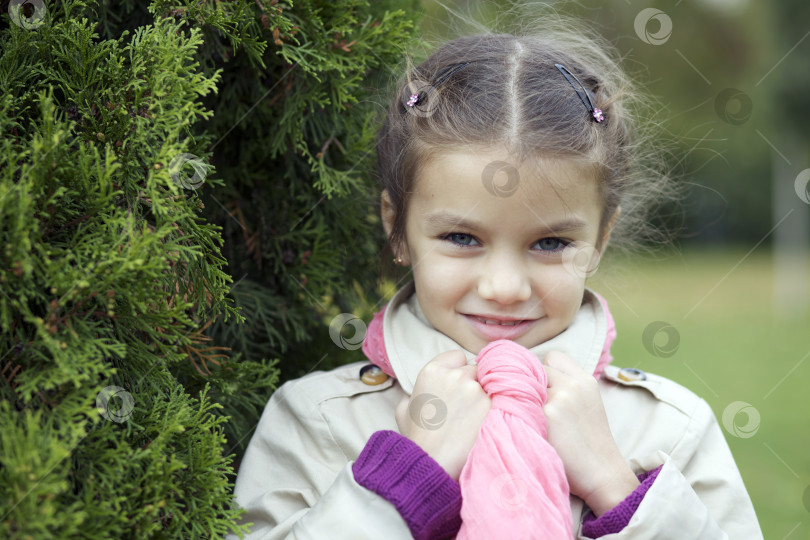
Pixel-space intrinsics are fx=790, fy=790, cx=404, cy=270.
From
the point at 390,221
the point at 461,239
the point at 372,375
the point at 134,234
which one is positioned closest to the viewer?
the point at 134,234

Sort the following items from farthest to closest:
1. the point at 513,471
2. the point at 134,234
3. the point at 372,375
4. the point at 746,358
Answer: the point at 746,358
the point at 372,375
the point at 513,471
the point at 134,234

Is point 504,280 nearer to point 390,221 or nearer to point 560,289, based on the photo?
point 560,289

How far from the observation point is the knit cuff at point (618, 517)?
6.27 feet

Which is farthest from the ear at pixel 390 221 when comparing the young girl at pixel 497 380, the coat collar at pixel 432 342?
the coat collar at pixel 432 342

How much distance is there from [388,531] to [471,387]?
42cm

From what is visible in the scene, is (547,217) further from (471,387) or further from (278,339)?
(278,339)

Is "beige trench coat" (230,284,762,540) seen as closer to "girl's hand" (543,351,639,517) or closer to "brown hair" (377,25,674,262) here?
"girl's hand" (543,351,639,517)

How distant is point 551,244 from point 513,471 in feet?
2.27

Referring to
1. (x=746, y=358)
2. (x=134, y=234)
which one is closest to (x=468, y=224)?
(x=134, y=234)

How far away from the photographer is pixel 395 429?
2268mm

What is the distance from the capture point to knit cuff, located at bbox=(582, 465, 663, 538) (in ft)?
6.27

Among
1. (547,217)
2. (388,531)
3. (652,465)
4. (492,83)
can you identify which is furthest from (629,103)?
(388,531)

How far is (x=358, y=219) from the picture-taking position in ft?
9.92

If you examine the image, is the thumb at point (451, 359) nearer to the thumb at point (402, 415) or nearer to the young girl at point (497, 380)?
the young girl at point (497, 380)
